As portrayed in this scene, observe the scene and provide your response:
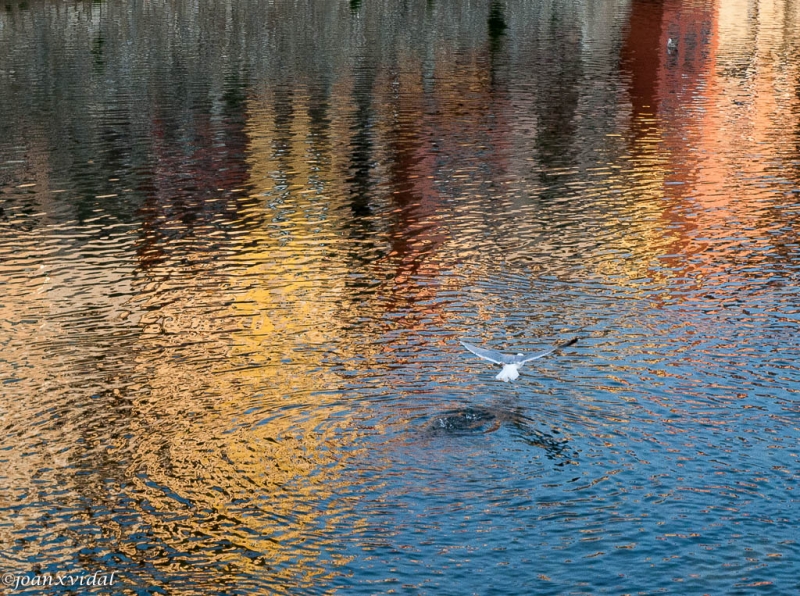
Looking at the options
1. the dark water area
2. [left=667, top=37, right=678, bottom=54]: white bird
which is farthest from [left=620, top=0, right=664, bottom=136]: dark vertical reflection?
[left=667, top=37, right=678, bottom=54]: white bird

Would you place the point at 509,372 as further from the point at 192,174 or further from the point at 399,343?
the point at 192,174

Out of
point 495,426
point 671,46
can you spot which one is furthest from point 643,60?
point 495,426

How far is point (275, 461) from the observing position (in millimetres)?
21922

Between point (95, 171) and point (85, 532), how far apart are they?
29854 mm

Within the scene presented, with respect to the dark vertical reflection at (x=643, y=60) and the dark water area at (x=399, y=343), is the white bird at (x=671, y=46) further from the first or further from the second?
the dark water area at (x=399, y=343)

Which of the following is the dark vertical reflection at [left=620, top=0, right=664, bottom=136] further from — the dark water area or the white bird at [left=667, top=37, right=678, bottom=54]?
the white bird at [left=667, top=37, right=678, bottom=54]

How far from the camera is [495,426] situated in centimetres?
2308

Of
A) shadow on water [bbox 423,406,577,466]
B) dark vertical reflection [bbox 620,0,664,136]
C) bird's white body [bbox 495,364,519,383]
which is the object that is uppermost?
dark vertical reflection [bbox 620,0,664,136]

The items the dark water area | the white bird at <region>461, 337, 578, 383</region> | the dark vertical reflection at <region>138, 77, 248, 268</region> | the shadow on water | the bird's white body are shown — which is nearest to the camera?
the dark water area

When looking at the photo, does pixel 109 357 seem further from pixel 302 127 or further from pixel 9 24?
pixel 9 24

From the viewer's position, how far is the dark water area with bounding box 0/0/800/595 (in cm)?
1953

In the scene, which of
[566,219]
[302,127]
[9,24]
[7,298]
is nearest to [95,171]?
[302,127]

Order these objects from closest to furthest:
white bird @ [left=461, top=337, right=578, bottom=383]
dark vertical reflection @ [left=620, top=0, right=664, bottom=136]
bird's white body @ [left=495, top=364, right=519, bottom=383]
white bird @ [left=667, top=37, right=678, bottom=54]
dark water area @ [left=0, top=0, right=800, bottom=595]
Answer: dark water area @ [left=0, top=0, right=800, bottom=595], white bird @ [left=461, top=337, right=578, bottom=383], bird's white body @ [left=495, top=364, right=519, bottom=383], dark vertical reflection @ [left=620, top=0, right=664, bottom=136], white bird @ [left=667, top=37, right=678, bottom=54]

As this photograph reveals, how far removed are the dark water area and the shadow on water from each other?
0.06 m
